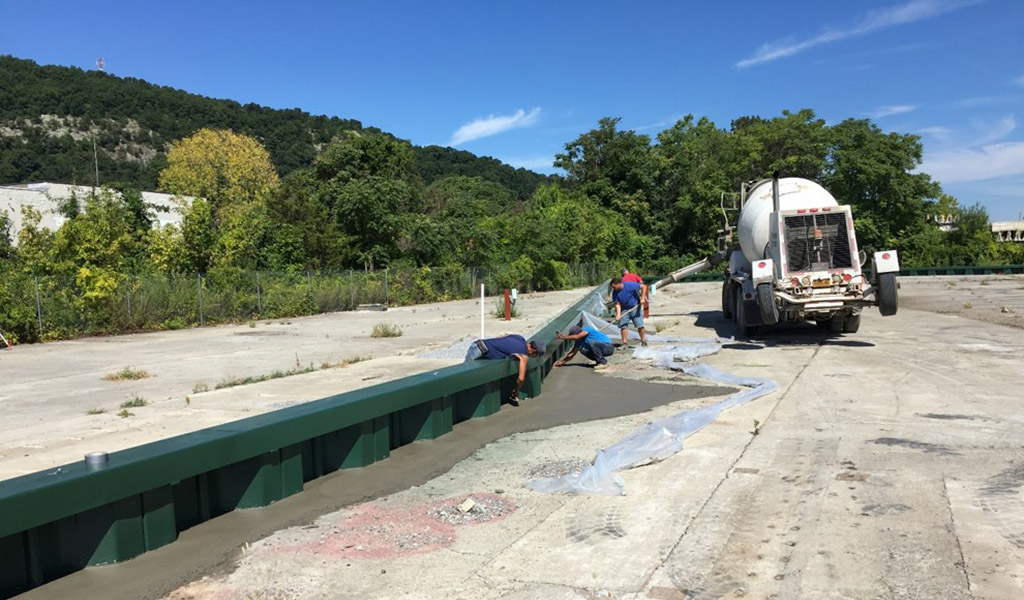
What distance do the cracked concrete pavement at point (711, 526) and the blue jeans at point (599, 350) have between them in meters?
4.21

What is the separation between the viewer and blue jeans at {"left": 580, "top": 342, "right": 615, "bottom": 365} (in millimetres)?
13547

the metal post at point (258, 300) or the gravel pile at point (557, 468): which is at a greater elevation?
the metal post at point (258, 300)

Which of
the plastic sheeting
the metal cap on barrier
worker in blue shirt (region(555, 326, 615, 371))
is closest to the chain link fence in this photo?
worker in blue shirt (region(555, 326, 615, 371))

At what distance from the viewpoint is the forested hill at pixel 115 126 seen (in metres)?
101

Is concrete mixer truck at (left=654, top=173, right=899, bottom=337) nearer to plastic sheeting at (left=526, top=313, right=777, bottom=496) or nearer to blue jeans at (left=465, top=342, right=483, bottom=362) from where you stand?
plastic sheeting at (left=526, top=313, right=777, bottom=496)

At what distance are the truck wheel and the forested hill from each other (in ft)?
300

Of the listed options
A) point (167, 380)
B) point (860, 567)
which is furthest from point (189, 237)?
point (860, 567)

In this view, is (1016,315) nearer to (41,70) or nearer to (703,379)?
(703,379)

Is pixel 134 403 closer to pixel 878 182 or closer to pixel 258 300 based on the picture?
pixel 258 300

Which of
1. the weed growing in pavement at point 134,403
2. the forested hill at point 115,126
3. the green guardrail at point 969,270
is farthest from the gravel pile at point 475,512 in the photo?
the forested hill at point 115,126

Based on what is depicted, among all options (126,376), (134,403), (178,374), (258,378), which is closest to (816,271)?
(258,378)

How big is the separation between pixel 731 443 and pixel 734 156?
2540 inches

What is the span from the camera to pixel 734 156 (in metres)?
68.1

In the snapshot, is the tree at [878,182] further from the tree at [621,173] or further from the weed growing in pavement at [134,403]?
the weed growing in pavement at [134,403]
